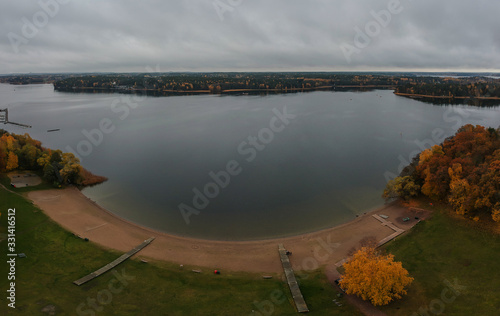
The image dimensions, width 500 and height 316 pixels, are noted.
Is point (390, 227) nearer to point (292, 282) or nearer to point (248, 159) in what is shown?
point (292, 282)

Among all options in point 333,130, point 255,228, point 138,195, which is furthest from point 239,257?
point 333,130

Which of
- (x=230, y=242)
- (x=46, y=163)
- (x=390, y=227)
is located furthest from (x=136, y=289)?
(x=46, y=163)

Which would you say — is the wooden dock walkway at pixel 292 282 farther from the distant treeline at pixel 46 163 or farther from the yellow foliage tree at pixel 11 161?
the yellow foliage tree at pixel 11 161

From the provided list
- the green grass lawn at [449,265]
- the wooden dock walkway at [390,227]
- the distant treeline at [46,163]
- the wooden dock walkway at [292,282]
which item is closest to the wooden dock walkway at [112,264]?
the wooden dock walkway at [292,282]

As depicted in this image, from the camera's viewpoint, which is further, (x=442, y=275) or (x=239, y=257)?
(x=239, y=257)

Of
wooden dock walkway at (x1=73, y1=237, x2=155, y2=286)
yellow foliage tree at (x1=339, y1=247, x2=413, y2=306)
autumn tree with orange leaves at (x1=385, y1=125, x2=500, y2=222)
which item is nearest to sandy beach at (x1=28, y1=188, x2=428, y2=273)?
wooden dock walkway at (x1=73, y1=237, x2=155, y2=286)

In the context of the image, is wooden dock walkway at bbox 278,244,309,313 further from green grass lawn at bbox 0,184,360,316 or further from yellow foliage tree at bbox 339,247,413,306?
yellow foliage tree at bbox 339,247,413,306

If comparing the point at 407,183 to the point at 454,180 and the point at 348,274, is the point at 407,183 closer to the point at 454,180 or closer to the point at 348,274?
the point at 454,180
